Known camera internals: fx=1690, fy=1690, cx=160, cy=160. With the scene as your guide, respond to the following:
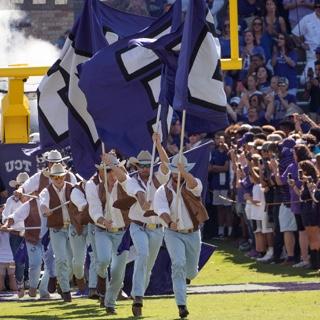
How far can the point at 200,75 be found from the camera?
777 inches

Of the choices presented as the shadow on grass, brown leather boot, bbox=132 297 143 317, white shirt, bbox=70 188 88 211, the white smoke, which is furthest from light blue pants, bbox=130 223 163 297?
the white smoke

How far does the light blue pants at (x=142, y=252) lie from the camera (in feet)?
64.3

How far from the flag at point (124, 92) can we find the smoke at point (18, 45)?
287 inches

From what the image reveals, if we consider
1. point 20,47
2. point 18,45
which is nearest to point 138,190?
point 18,45

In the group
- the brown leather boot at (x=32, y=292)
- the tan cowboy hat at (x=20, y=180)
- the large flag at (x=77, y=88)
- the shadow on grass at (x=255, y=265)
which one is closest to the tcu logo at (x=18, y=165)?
the tan cowboy hat at (x=20, y=180)

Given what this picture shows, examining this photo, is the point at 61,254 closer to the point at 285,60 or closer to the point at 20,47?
the point at 20,47

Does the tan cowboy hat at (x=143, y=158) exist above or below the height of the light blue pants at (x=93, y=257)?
above

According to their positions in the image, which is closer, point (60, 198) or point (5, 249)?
point (60, 198)

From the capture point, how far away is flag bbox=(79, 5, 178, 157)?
A: 21016 mm

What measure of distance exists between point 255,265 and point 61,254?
4450mm

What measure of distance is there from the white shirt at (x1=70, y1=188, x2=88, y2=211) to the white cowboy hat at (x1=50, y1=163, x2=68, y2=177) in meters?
0.67

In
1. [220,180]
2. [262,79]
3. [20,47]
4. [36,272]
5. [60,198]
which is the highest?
[20,47]

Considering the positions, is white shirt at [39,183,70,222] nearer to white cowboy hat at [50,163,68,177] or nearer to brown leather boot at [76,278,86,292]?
white cowboy hat at [50,163,68,177]

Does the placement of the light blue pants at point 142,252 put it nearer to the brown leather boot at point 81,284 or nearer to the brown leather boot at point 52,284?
the brown leather boot at point 81,284
